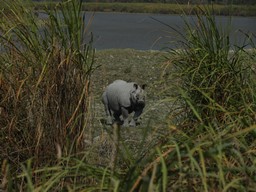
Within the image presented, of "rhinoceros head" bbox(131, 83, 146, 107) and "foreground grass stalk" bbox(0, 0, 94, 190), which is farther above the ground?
"foreground grass stalk" bbox(0, 0, 94, 190)

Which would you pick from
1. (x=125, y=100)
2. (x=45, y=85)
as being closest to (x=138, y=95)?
(x=125, y=100)

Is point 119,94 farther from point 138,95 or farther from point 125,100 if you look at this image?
point 138,95

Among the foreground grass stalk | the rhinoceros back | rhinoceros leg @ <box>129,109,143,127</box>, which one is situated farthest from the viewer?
the rhinoceros back

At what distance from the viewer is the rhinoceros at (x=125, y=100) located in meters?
8.53

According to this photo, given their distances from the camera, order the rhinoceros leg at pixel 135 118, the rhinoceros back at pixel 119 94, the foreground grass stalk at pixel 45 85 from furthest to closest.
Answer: the rhinoceros back at pixel 119 94 → the rhinoceros leg at pixel 135 118 → the foreground grass stalk at pixel 45 85

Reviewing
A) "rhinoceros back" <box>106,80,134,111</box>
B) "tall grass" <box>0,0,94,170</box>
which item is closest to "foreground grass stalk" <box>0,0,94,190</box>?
"tall grass" <box>0,0,94,170</box>

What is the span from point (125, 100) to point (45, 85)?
4.78 meters

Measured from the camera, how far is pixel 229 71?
450 cm

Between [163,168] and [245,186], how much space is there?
0.48 metres

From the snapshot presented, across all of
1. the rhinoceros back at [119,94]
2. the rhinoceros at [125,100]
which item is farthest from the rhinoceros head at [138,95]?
the rhinoceros back at [119,94]

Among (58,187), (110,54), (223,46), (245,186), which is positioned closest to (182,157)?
(245,186)

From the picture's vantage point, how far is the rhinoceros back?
8734 millimetres

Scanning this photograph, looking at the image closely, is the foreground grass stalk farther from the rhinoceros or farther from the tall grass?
the rhinoceros

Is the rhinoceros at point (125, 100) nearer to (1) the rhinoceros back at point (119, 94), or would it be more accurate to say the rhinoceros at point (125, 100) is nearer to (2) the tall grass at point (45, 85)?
(1) the rhinoceros back at point (119, 94)
